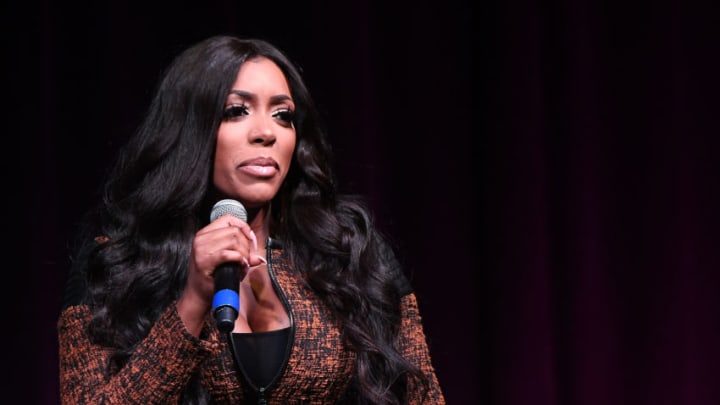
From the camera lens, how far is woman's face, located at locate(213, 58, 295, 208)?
5.07 ft

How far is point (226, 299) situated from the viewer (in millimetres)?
1115

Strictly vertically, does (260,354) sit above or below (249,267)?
below

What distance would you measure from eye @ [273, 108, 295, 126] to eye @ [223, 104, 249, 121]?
0.06 meters

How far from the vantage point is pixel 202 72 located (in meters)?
1.59

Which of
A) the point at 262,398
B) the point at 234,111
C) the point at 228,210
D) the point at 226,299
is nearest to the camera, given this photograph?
the point at 226,299

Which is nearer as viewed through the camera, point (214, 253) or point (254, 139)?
point (214, 253)

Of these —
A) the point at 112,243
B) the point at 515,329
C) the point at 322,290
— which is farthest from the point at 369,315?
the point at 515,329

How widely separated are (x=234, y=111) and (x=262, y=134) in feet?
0.24

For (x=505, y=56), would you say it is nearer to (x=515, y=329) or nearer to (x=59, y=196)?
(x=515, y=329)

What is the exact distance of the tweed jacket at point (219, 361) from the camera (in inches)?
52.5

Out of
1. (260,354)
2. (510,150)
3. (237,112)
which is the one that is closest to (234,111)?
(237,112)

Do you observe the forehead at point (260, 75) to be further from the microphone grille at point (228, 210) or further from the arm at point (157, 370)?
the arm at point (157, 370)

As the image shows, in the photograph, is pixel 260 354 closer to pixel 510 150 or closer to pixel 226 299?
pixel 226 299

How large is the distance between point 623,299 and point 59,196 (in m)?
1.30
